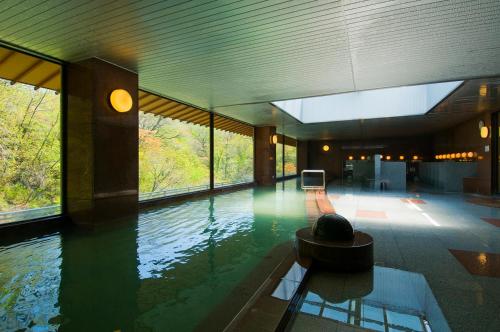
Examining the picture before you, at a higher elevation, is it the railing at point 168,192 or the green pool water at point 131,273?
the railing at point 168,192

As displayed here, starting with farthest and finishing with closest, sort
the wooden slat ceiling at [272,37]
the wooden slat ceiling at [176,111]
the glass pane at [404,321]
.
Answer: the wooden slat ceiling at [176,111] < the wooden slat ceiling at [272,37] < the glass pane at [404,321]

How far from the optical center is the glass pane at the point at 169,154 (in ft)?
48.1

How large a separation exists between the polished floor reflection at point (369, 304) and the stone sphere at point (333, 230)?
37 centimetres

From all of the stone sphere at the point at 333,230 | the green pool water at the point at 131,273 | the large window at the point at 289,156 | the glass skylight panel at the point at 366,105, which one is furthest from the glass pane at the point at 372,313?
the large window at the point at 289,156

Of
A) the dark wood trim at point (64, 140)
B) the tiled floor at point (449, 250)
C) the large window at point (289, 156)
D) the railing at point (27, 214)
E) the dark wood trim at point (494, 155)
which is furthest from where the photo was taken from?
the large window at point (289, 156)

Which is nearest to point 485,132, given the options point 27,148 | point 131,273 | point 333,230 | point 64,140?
point 333,230

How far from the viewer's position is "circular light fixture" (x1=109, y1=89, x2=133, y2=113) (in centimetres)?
494

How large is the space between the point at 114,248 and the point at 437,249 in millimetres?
4184

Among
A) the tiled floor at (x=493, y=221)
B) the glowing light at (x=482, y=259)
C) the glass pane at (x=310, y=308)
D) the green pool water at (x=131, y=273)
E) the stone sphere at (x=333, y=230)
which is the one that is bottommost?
the glass pane at (x=310, y=308)

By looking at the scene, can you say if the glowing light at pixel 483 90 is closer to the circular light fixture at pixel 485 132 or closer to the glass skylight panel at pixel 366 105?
the glass skylight panel at pixel 366 105

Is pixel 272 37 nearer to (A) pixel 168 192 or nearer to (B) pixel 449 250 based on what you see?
(B) pixel 449 250

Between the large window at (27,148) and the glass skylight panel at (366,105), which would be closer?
the large window at (27,148)

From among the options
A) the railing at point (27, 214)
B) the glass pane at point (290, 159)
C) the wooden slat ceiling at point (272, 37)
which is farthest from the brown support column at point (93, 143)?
the glass pane at point (290, 159)

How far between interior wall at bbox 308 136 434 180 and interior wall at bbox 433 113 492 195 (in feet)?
16.5
